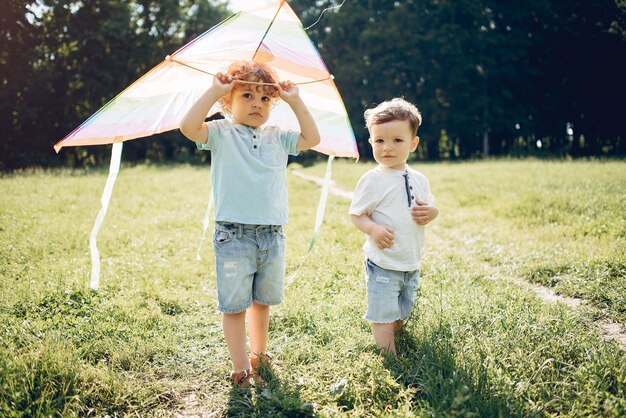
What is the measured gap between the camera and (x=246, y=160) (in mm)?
3029

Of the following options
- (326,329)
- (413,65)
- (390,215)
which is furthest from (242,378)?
(413,65)

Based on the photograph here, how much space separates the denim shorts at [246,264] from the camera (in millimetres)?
2980

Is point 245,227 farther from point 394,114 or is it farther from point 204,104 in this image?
point 394,114

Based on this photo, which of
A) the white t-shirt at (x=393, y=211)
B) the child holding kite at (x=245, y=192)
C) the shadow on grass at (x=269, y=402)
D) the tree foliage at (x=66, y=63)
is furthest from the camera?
the tree foliage at (x=66, y=63)

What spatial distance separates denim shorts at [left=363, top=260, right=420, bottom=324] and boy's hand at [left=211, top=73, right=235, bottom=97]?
63.3 inches

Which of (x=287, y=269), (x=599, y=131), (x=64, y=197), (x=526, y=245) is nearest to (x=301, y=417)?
(x=287, y=269)

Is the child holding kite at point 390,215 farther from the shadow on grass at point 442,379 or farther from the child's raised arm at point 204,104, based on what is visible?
the child's raised arm at point 204,104

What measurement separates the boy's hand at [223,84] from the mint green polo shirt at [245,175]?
0.79 ft

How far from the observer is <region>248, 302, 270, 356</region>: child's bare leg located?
3.23m

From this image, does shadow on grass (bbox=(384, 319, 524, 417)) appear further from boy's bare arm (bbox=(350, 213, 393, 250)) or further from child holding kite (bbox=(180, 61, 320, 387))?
child holding kite (bbox=(180, 61, 320, 387))

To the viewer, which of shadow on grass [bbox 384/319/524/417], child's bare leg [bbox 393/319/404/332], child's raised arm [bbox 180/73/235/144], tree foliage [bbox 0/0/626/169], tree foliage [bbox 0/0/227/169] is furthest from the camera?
tree foliage [bbox 0/0/626/169]

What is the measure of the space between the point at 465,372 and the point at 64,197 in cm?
943

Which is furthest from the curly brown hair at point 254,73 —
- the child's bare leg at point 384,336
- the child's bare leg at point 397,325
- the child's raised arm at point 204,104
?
the child's bare leg at point 397,325

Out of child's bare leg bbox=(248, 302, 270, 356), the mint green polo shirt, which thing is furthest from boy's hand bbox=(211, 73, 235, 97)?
child's bare leg bbox=(248, 302, 270, 356)
